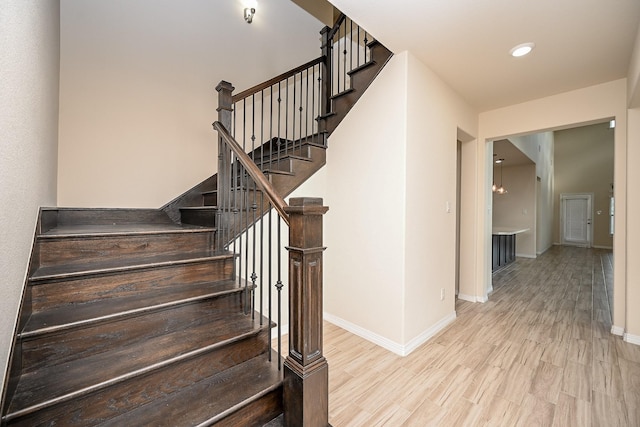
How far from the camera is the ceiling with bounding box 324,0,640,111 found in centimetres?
188

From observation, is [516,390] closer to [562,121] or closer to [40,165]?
[562,121]

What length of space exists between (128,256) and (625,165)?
4348mm

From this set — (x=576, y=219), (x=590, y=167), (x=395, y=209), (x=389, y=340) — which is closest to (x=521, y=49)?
(x=395, y=209)

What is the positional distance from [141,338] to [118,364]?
0.22 metres

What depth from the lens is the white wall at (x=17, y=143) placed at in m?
0.96

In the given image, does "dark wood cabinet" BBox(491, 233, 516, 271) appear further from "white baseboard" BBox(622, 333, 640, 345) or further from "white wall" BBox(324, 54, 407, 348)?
"white wall" BBox(324, 54, 407, 348)

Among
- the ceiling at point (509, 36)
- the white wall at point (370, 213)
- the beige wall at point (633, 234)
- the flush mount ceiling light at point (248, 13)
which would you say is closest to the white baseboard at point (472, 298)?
the beige wall at point (633, 234)

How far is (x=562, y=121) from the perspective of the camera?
10.1ft

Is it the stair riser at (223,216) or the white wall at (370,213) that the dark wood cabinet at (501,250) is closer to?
the white wall at (370,213)

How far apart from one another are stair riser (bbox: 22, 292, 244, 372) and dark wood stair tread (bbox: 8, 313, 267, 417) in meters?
0.02

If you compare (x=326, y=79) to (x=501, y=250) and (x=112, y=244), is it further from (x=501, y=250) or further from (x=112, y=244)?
(x=501, y=250)

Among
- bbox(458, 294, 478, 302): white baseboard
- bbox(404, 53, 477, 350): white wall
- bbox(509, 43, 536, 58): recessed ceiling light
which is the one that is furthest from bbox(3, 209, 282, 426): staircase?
bbox(458, 294, 478, 302): white baseboard

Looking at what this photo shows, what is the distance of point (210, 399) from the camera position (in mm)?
1298

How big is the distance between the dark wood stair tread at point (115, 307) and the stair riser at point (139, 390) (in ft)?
1.08
